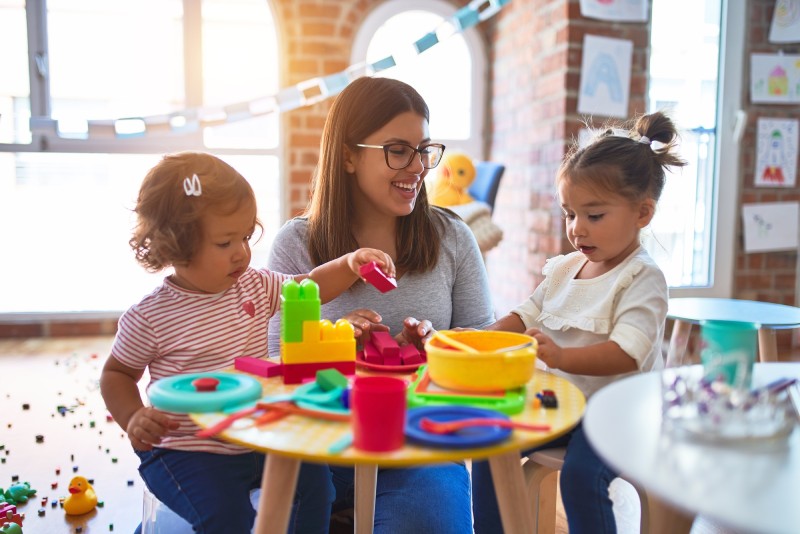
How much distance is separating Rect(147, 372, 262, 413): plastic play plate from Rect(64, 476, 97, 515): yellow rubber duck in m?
1.11

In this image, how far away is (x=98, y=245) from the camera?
3916 millimetres

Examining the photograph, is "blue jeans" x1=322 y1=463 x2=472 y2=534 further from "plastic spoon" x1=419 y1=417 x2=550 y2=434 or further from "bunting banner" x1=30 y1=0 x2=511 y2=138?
"bunting banner" x1=30 y1=0 x2=511 y2=138

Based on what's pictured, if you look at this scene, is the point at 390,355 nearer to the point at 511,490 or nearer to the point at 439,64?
the point at 511,490

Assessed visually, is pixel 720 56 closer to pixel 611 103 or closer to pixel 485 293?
pixel 611 103

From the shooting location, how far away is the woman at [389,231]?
1429 mm

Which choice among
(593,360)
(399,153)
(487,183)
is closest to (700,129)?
(487,183)

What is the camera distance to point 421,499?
1.30 metres

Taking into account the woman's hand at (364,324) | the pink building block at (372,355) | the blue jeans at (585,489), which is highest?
the woman's hand at (364,324)

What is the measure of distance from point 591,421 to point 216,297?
727mm

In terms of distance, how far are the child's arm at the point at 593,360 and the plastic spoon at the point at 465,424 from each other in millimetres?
367

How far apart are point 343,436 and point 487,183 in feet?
7.55

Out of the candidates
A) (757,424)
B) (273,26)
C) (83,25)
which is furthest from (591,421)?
(83,25)

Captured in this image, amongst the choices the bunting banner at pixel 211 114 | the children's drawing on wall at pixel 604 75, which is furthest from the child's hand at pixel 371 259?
the bunting banner at pixel 211 114

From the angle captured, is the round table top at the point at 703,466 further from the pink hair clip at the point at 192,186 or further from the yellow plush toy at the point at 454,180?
the yellow plush toy at the point at 454,180
